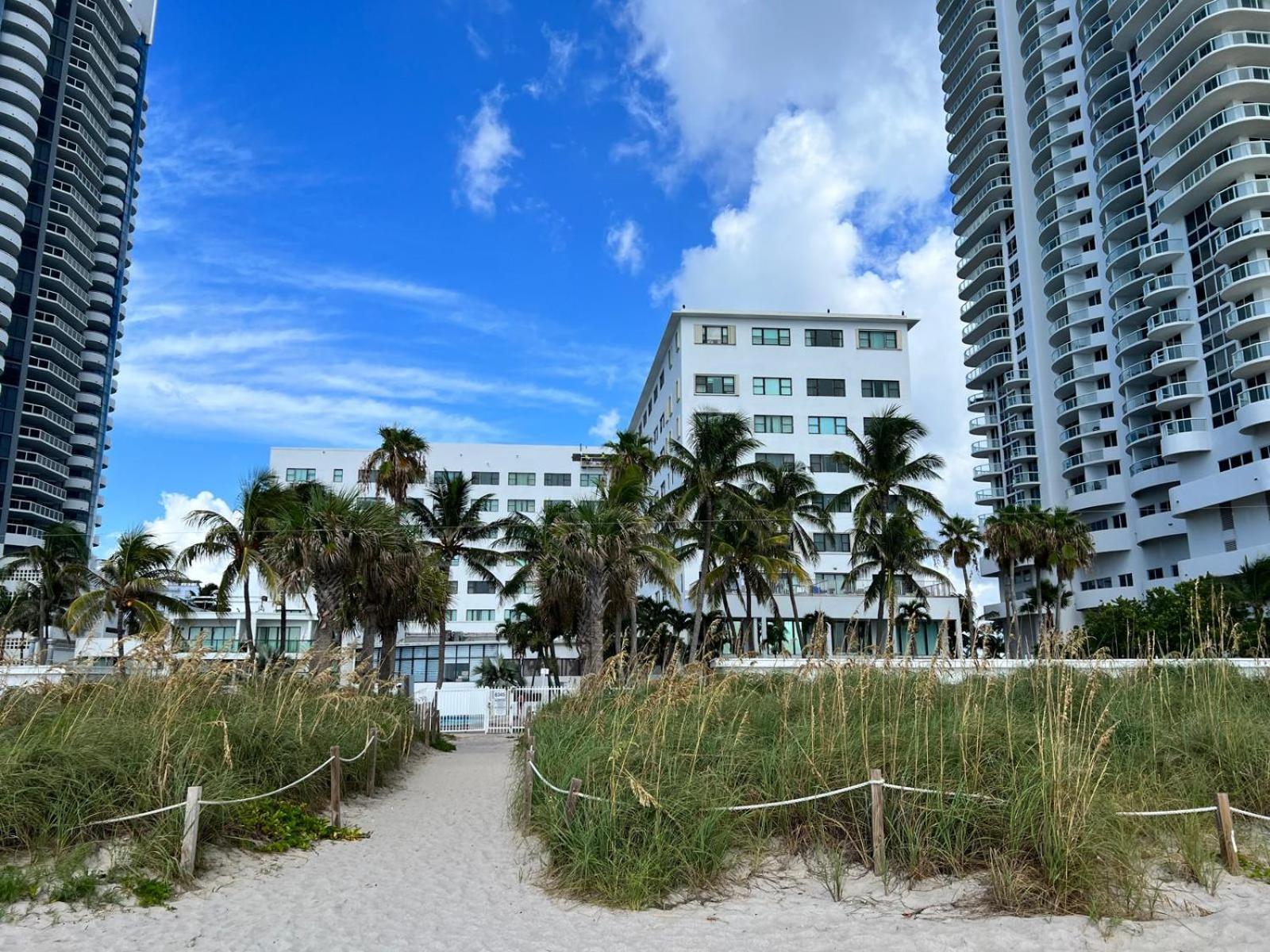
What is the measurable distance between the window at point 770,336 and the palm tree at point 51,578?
134 ft

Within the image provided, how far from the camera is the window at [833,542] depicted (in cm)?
5822

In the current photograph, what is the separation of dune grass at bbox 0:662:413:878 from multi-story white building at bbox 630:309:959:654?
47.9m

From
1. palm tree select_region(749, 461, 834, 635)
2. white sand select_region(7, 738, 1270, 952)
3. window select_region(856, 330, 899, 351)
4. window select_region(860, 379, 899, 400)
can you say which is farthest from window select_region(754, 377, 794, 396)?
white sand select_region(7, 738, 1270, 952)

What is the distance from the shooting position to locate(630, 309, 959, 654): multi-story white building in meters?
59.8

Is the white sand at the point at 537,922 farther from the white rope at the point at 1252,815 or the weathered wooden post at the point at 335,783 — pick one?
the weathered wooden post at the point at 335,783

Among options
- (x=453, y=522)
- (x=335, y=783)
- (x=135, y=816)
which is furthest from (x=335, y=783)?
(x=453, y=522)

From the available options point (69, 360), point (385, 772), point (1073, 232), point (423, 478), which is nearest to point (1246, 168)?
point (1073, 232)

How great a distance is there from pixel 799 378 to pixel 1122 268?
2368 cm

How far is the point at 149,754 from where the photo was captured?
8.73 metres

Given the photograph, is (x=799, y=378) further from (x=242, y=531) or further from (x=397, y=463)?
(x=242, y=531)

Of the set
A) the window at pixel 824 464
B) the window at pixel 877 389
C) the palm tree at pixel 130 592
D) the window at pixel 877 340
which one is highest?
the window at pixel 877 340

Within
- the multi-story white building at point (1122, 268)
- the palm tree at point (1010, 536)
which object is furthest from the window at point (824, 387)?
the multi-story white building at point (1122, 268)

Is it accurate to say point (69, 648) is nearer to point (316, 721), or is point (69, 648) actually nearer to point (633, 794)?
point (316, 721)

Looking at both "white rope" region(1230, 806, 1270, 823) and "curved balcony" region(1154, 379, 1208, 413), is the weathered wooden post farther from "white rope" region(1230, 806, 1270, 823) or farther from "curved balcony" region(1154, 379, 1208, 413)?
"curved balcony" region(1154, 379, 1208, 413)
